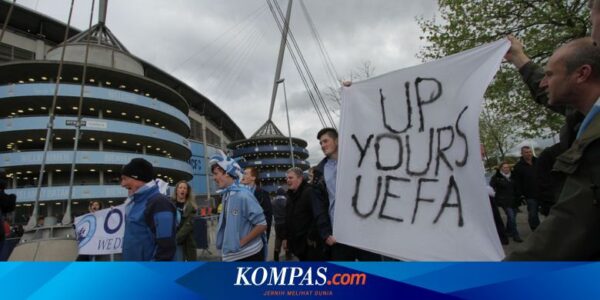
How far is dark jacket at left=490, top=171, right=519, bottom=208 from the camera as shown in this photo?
24.6 feet

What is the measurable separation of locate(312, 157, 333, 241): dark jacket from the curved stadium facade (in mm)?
34608

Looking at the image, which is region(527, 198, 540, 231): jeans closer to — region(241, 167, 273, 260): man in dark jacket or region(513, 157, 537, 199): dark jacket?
region(513, 157, 537, 199): dark jacket

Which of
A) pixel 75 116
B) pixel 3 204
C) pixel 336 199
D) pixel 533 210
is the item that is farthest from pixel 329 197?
pixel 75 116

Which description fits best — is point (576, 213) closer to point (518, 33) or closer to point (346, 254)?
point (346, 254)

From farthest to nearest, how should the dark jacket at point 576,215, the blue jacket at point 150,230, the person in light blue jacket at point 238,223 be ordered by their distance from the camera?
the person in light blue jacket at point 238,223 < the blue jacket at point 150,230 < the dark jacket at point 576,215

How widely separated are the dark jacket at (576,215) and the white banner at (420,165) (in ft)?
3.40

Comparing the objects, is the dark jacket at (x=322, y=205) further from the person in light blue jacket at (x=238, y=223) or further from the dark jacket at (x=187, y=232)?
the dark jacket at (x=187, y=232)

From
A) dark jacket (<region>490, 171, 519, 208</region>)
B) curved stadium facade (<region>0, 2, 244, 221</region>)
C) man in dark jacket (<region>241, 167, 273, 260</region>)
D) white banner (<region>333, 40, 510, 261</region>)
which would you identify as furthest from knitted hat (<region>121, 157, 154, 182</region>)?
curved stadium facade (<region>0, 2, 244, 221</region>)

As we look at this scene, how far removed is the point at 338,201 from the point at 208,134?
210ft

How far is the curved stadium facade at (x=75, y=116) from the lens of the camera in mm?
31547

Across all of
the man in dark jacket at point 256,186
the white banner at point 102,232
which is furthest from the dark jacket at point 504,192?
the white banner at point 102,232

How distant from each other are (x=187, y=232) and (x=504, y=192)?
689 centimetres

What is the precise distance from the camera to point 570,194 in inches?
45.1

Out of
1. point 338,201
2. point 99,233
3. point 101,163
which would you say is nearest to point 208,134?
point 101,163
